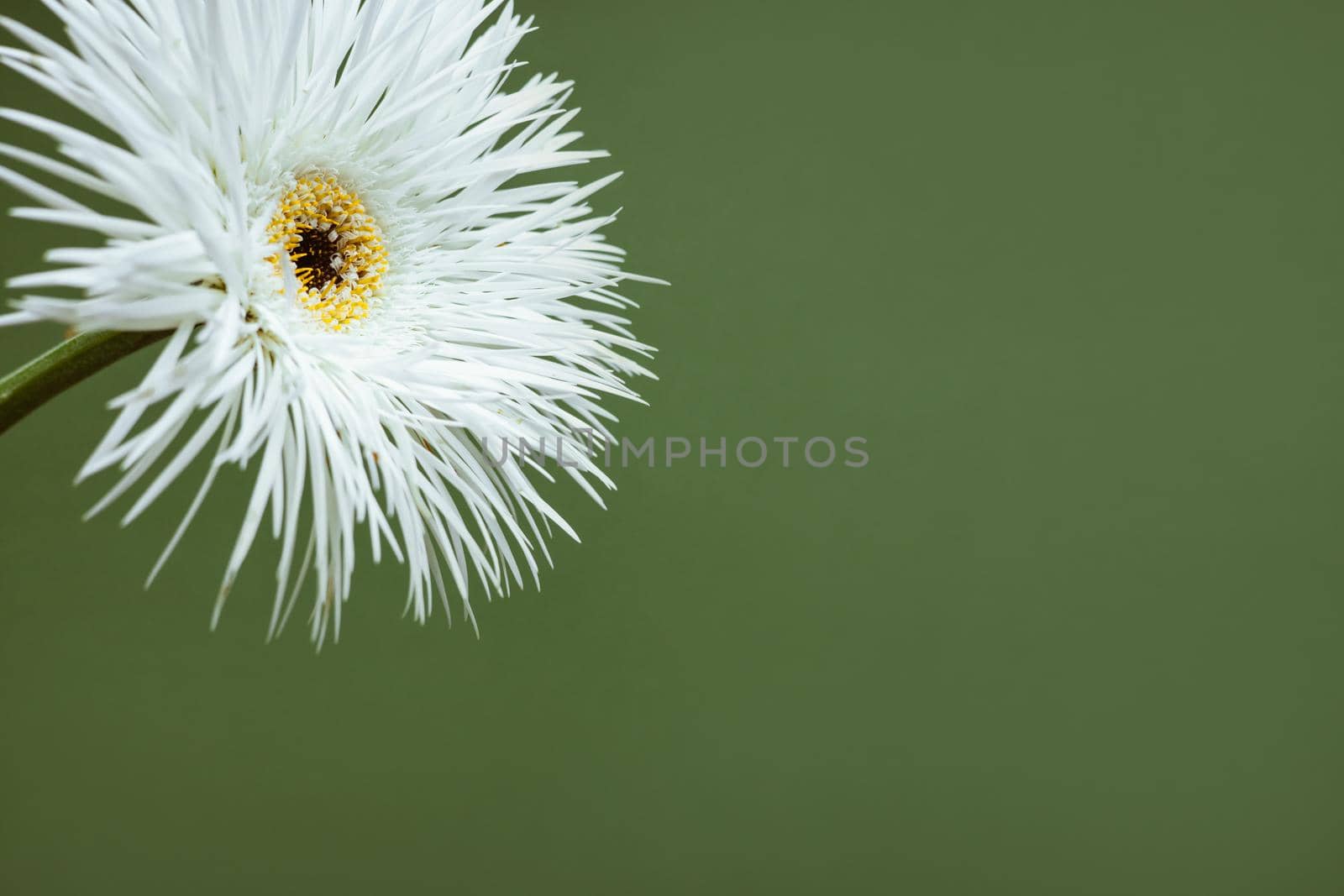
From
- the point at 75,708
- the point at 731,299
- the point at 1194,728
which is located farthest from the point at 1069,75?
the point at 75,708

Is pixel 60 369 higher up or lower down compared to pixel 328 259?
lower down

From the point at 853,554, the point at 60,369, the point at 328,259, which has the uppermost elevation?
the point at 853,554

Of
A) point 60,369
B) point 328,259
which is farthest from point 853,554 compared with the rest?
point 60,369

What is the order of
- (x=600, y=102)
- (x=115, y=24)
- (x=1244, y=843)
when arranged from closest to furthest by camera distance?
(x=115, y=24) < (x=600, y=102) < (x=1244, y=843)

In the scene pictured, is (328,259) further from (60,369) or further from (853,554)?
(853,554)

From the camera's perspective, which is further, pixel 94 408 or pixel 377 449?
pixel 94 408

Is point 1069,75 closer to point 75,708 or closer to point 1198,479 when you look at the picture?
point 1198,479
